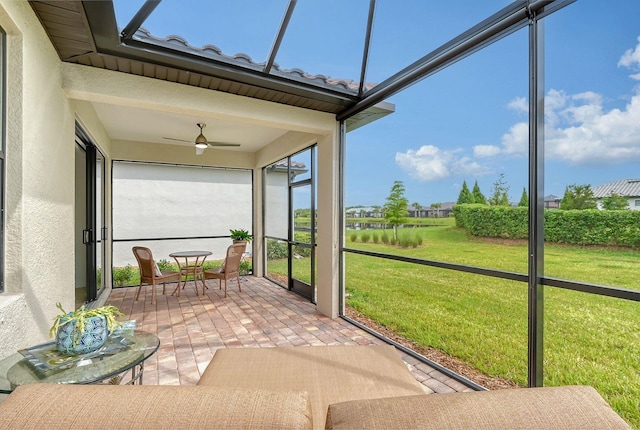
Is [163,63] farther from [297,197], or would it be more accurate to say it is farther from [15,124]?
[297,197]

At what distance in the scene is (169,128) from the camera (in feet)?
16.5

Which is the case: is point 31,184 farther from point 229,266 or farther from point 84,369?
point 229,266

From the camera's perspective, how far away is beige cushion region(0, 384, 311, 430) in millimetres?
664

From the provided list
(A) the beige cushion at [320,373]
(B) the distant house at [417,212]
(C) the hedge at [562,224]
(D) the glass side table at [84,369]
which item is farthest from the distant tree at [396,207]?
(D) the glass side table at [84,369]

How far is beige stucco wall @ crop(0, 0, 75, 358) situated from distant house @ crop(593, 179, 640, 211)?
402 cm

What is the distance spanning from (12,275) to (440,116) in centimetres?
500

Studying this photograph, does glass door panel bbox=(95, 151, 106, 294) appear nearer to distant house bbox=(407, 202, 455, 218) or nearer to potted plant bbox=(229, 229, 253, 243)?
potted plant bbox=(229, 229, 253, 243)

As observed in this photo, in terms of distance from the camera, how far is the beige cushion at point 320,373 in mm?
1492

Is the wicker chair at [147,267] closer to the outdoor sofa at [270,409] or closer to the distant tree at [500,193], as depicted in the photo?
the outdoor sofa at [270,409]

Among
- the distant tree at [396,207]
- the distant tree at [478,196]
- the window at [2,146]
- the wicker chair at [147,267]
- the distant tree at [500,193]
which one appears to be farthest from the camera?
the wicker chair at [147,267]

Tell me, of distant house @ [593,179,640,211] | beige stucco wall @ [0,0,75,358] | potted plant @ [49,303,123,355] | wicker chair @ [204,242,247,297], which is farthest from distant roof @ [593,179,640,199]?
wicker chair @ [204,242,247,297]

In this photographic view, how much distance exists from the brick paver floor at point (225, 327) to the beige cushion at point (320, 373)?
3.07ft

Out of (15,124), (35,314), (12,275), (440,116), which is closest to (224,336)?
(35,314)

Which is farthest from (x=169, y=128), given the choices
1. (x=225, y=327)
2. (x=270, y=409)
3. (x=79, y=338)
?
(x=270, y=409)
